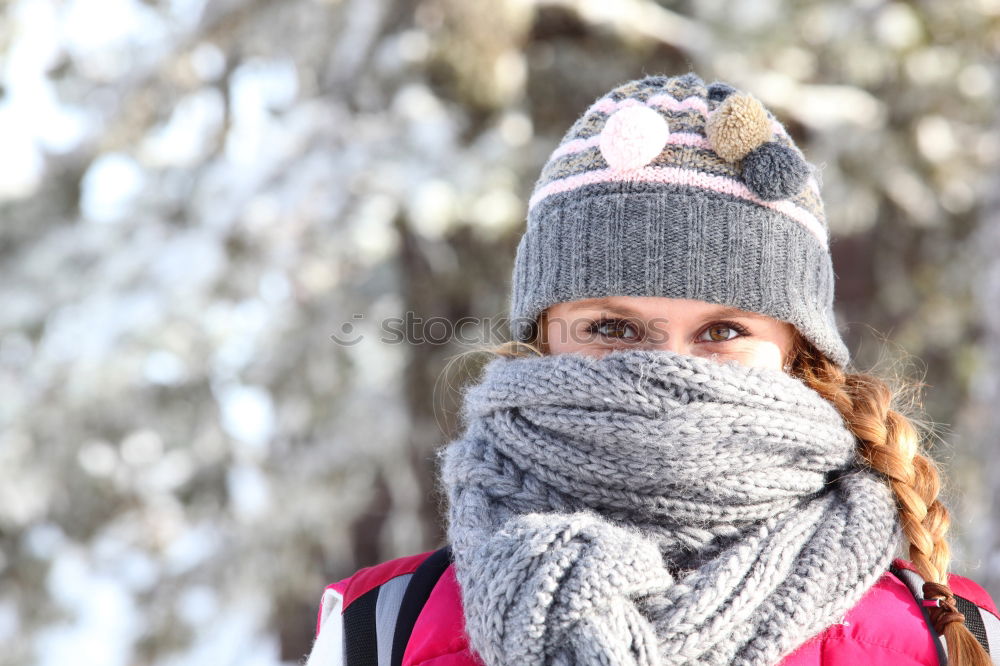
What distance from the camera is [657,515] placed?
4.80 ft

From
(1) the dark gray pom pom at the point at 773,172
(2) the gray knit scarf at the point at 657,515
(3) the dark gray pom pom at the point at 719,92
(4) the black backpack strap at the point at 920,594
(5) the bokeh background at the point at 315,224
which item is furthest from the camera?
(5) the bokeh background at the point at 315,224

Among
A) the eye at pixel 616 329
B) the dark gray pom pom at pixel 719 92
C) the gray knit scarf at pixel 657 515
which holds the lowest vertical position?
the gray knit scarf at pixel 657 515

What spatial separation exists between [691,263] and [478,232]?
2.66 m

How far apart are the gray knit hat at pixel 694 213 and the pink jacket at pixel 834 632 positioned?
18.0 inches

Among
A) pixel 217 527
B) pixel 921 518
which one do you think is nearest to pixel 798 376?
pixel 921 518

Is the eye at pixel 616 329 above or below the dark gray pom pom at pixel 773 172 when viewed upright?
below

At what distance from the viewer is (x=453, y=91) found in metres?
4.39

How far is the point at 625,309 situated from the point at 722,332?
0.17 metres

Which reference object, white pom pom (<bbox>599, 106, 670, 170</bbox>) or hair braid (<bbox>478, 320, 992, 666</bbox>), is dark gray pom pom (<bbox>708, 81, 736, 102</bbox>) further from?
hair braid (<bbox>478, 320, 992, 666</bbox>)

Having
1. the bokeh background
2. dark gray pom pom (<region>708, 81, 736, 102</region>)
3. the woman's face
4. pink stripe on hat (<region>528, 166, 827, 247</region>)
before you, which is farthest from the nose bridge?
the bokeh background

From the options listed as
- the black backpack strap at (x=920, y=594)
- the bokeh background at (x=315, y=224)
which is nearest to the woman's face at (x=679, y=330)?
the black backpack strap at (x=920, y=594)

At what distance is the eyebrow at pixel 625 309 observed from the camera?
1.55 m

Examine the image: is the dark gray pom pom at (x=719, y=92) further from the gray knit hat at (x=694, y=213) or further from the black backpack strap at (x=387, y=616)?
the black backpack strap at (x=387, y=616)

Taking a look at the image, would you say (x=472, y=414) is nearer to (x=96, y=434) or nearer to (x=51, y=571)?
(x=96, y=434)
